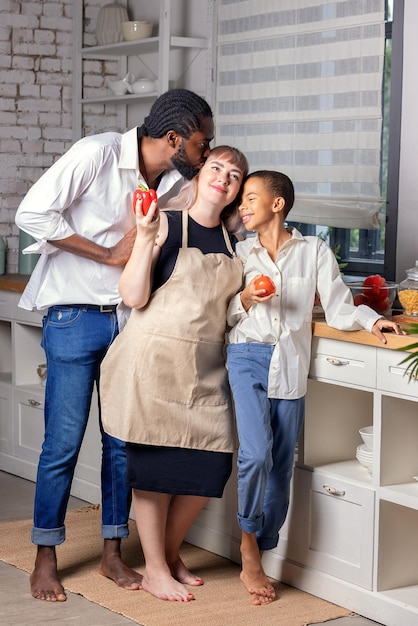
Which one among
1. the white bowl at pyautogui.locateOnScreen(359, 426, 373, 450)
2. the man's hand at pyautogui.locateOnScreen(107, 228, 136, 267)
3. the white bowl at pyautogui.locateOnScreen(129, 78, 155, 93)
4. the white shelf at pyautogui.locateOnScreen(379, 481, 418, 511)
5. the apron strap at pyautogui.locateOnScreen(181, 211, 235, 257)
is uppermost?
the white bowl at pyautogui.locateOnScreen(129, 78, 155, 93)

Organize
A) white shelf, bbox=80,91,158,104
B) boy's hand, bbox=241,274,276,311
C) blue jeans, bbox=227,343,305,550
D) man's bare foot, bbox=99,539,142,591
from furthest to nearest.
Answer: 1. white shelf, bbox=80,91,158,104
2. man's bare foot, bbox=99,539,142,591
3. blue jeans, bbox=227,343,305,550
4. boy's hand, bbox=241,274,276,311

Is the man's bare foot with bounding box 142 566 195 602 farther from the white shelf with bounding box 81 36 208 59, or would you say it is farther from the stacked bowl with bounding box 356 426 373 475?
the white shelf with bounding box 81 36 208 59

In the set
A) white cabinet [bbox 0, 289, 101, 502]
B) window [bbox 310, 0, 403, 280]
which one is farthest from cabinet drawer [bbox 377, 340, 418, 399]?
white cabinet [bbox 0, 289, 101, 502]

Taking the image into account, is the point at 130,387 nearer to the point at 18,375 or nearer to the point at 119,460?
the point at 119,460

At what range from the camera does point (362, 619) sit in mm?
3191

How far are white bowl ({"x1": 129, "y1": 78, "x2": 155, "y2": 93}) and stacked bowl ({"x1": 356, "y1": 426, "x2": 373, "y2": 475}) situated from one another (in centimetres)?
243

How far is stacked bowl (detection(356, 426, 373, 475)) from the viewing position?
11.0 feet

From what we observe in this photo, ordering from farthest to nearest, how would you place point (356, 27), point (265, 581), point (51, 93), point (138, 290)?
point (51, 93) < point (356, 27) < point (265, 581) < point (138, 290)

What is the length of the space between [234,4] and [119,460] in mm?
2367

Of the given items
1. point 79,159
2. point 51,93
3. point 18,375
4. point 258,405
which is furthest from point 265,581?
point 51,93

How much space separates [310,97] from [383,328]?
168 cm

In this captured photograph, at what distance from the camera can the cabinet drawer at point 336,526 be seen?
320 centimetres

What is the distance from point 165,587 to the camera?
10.9ft

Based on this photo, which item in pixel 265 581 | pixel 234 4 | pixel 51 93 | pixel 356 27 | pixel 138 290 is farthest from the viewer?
pixel 51 93
